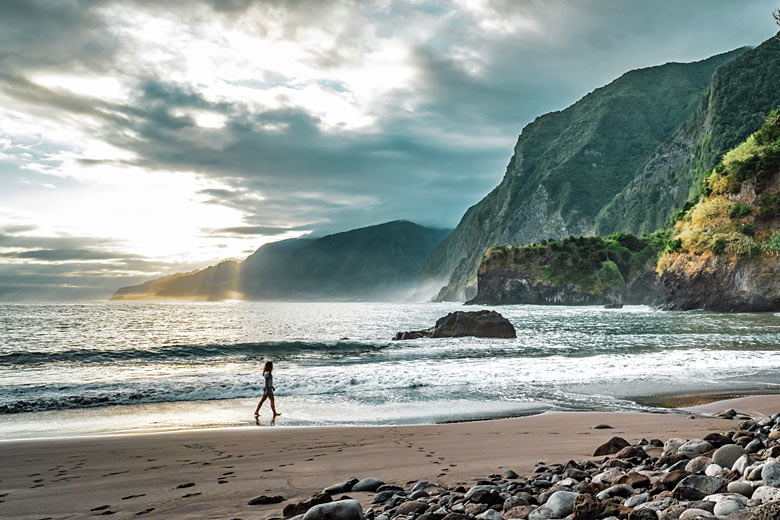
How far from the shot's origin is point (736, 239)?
200ft

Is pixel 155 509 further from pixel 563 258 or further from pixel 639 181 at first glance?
pixel 639 181

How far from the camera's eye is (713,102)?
5369 inches

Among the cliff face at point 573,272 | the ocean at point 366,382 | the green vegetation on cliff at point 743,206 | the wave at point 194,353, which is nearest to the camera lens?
the ocean at point 366,382

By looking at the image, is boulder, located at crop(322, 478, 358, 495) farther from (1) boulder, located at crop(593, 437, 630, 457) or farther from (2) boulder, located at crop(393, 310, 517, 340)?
(2) boulder, located at crop(393, 310, 517, 340)

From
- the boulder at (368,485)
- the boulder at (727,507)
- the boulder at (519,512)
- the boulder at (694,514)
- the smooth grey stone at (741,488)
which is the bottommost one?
the boulder at (368,485)

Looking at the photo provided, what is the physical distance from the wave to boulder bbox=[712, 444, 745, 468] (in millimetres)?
21478

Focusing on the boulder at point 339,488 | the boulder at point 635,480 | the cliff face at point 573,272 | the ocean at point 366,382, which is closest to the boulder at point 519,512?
the boulder at point 635,480

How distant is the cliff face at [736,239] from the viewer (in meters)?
58.5

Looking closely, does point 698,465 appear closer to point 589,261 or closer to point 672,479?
point 672,479

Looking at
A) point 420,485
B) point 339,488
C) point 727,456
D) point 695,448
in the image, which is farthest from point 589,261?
point 339,488

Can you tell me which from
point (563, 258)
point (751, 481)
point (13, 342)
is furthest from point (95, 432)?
point (563, 258)

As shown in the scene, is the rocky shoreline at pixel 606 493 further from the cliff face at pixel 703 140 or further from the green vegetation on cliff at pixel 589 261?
the cliff face at pixel 703 140

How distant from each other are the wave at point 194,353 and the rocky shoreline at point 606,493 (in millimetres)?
20536

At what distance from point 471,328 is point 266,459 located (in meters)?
28.4
